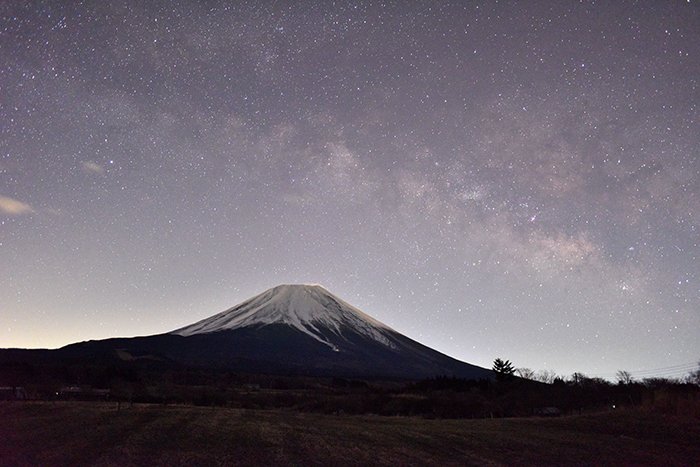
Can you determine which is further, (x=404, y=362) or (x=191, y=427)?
(x=404, y=362)

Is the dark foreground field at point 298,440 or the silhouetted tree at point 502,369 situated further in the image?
the silhouetted tree at point 502,369

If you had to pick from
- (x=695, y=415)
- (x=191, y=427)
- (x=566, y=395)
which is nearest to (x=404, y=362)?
(x=566, y=395)

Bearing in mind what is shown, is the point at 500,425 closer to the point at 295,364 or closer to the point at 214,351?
the point at 295,364

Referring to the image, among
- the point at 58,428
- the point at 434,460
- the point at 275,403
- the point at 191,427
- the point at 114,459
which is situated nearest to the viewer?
the point at 114,459

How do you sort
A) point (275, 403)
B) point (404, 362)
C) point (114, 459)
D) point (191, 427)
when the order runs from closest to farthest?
point (114, 459) → point (191, 427) → point (275, 403) → point (404, 362)

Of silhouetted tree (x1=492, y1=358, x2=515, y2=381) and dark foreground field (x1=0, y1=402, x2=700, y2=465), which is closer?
dark foreground field (x1=0, y1=402, x2=700, y2=465)

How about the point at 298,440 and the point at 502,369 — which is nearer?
the point at 298,440

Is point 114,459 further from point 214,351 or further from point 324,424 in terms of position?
point 214,351
